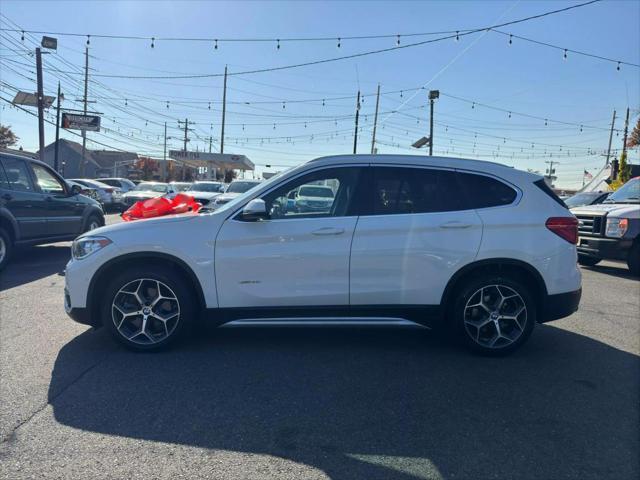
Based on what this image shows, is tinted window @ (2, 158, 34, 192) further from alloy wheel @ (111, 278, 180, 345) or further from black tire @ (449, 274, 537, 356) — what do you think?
black tire @ (449, 274, 537, 356)

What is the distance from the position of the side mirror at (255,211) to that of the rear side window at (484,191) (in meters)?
1.84

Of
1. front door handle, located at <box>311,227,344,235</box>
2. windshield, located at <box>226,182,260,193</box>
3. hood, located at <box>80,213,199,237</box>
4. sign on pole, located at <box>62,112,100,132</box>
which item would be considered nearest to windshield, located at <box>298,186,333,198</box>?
front door handle, located at <box>311,227,344,235</box>

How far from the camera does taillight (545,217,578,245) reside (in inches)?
174

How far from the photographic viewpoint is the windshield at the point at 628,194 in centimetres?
1010

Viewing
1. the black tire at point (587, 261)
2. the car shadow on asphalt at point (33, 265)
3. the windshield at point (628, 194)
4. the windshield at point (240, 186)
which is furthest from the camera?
the windshield at point (240, 186)

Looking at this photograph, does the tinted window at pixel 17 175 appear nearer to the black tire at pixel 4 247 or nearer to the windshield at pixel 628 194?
the black tire at pixel 4 247

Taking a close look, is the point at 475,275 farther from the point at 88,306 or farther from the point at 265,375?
the point at 88,306

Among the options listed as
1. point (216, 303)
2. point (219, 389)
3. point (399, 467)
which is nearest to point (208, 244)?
point (216, 303)

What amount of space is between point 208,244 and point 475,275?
7.98 feet

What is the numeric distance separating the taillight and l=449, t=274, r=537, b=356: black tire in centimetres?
58

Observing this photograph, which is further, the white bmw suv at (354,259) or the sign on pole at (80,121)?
the sign on pole at (80,121)

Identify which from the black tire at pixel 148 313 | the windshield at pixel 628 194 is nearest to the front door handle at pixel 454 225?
the black tire at pixel 148 313

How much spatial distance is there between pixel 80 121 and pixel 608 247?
36.7 metres

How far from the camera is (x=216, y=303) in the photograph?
425 centimetres
